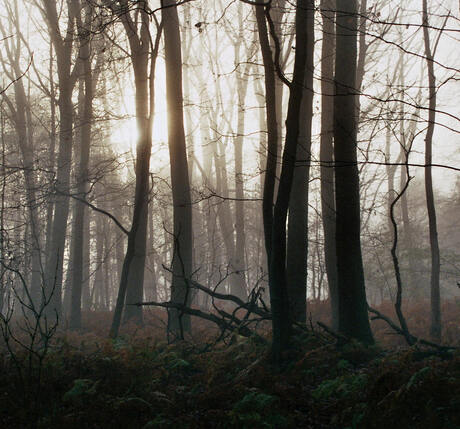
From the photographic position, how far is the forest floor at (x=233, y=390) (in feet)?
15.5

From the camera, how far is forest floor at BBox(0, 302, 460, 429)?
4.72m

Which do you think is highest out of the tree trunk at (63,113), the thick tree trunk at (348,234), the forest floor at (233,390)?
the tree trunk at (63,113)

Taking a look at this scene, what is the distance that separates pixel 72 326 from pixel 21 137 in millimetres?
10308

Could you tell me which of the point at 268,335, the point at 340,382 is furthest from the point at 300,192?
the point at 340,382

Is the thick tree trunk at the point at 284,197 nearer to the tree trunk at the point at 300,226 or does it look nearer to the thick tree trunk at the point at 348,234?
the thick tree trunk at the point at 348,234

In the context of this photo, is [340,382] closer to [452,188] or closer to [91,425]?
[91,425]

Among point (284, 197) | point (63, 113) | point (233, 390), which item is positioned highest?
point (63, 113)

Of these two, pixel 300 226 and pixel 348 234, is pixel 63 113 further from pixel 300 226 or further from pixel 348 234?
pixel 348 234

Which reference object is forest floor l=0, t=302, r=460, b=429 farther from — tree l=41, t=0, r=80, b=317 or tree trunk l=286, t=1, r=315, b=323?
tree l=41, t=0, r=80, b=317

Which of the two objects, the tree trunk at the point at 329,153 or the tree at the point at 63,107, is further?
the tree at the point at 63,107

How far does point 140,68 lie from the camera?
14.7 metres

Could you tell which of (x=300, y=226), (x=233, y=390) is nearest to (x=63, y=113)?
(x=300, y=226)

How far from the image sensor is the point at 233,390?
5.66 metres

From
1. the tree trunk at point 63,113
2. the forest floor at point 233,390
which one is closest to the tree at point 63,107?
the tree trunk at point 63,113
